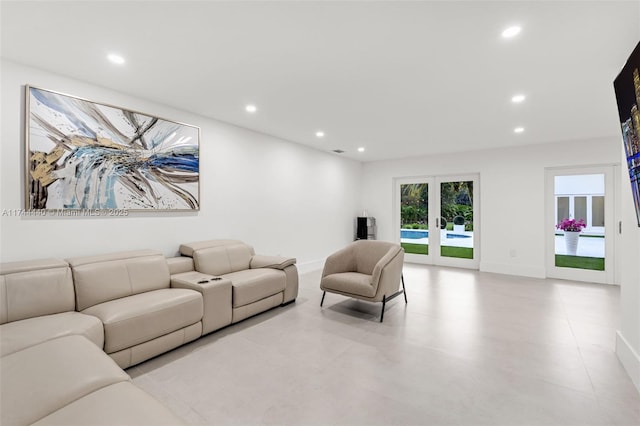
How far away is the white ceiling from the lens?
6.50 feet

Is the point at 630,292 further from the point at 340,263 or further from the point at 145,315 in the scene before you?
the point at 145,315

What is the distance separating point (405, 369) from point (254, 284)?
1.90 metres

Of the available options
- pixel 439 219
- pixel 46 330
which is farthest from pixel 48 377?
pixel 439 219

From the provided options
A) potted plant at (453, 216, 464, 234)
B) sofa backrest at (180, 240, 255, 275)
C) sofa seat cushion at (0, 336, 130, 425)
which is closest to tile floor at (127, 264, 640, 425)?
sofa seat cushion at (0, 336, 130, 425)

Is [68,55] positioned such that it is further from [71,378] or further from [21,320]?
[71,378]

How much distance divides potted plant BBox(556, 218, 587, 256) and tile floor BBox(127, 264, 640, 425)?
1.85m

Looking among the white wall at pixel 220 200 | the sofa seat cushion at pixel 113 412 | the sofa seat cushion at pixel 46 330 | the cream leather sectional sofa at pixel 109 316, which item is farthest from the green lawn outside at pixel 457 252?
the sofa seat cushion at pixel 113 412

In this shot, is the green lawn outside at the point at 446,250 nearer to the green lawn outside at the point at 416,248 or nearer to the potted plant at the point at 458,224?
the green lawn outside at the point at 416,248

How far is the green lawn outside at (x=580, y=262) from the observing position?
5355 mm

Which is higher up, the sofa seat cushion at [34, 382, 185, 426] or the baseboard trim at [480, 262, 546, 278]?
the sofa seat cushion at [34, 382, 185, 426]

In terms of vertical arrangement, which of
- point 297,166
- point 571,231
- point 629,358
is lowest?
point 629,358

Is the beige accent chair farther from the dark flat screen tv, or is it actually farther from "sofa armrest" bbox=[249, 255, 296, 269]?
the dark flat screen tv

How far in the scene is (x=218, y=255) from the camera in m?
3.90

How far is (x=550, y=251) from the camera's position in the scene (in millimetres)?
5742
